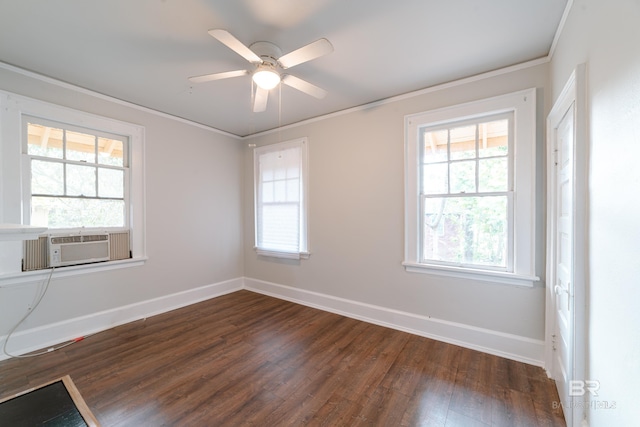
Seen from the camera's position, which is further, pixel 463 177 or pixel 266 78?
pixel 463 177

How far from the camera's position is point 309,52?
1.72m

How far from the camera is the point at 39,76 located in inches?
98.6

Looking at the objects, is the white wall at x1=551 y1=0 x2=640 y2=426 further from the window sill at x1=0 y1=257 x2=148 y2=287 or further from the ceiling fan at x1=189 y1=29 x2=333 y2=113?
the window sill at x1=0 y1=257 x2=148 y2=287

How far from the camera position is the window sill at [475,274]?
2.29 metres

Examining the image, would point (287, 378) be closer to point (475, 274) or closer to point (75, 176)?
point (475, 274)

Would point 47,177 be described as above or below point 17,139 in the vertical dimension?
below

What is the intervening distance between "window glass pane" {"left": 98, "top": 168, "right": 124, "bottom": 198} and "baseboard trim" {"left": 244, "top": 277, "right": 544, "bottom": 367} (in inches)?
100

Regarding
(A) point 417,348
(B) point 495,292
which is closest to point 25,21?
(A) point 417,348

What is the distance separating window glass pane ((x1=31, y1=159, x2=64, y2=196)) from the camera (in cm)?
253

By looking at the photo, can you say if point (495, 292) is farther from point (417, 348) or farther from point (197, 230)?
point (197, 230)

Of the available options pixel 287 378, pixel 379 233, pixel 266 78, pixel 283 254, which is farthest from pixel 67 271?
pixel 379 233

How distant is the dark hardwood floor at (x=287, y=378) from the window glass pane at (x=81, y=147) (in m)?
1.98

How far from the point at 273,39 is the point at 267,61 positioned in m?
0.18

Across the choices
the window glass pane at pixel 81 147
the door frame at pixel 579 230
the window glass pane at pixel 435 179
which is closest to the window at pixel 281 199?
the window glass pane at pixel 435 179
